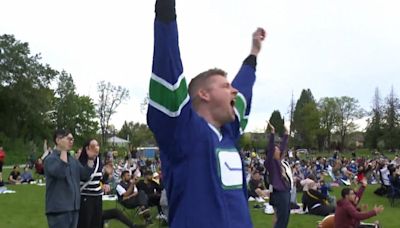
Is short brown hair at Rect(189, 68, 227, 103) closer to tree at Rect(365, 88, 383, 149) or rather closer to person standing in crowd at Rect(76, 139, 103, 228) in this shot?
person standing in crowd at Rect(76, 139, 103, 228)

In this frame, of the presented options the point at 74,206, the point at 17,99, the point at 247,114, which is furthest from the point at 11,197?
the point at 17,99

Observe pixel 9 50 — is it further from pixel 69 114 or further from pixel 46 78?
pixel 69 114

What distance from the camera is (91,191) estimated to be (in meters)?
7.82

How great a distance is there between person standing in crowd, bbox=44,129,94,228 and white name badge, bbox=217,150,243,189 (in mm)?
4149

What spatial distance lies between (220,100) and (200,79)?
166mm

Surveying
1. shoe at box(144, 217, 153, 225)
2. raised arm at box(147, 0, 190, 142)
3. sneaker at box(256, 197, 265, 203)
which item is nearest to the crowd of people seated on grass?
sneaker at box(256, 197, 265, 203)

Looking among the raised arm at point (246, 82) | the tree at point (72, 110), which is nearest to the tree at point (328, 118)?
the tree at point (72, 110)

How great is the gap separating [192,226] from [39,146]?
6373cm

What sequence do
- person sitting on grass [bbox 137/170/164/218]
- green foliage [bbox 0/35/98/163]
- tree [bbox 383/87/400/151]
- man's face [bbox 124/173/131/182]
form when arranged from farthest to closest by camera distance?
tree [bbox 383/87/400/151] < green foliage [bbox 0/35/98/163] < man's face [bbox 124/173/131/182] < person sitting on grass [bbox 137/170/164/218]

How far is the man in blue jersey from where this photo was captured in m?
2.46

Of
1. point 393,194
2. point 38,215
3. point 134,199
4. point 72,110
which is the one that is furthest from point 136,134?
point 134,199

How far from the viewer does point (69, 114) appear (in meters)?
82.2

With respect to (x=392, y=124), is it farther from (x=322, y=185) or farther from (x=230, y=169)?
(x=230, y=169)

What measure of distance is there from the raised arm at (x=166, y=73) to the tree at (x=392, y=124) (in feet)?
268
